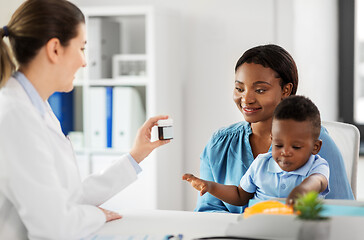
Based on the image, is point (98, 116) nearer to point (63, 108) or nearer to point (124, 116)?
point (124, 116)

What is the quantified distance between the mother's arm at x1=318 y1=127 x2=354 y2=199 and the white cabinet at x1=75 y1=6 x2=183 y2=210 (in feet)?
6.19

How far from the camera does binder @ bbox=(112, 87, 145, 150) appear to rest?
10.9 ft

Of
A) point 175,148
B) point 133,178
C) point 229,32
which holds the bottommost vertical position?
point 175,148

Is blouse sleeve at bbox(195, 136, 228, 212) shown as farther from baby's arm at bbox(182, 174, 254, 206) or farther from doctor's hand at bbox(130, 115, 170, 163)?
doctor's hand at bbox(130, 115, 170, 163)

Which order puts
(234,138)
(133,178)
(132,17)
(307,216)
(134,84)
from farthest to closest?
(132,17) → (134,84) → (234,138) → (133,178) → (307,216)

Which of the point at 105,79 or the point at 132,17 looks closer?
the point at 105,79

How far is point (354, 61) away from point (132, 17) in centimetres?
169

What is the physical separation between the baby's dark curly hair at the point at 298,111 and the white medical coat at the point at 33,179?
569 mm

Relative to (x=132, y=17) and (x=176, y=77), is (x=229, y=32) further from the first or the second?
(x=132, y=17)

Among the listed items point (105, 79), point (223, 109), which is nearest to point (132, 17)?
point (105, 79)

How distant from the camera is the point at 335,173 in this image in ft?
5.13

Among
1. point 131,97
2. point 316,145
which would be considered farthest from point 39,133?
point 131,97

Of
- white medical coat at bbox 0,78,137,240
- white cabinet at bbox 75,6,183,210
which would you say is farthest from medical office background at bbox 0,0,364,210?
white medical coat at bbox 0,78,137,240

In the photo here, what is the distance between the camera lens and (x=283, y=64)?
5.39 ft
